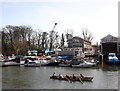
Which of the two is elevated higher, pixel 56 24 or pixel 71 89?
pixel 56 24

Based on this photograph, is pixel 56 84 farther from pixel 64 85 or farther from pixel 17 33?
pixel 17 33

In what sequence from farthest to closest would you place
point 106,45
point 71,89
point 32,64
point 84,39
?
point 84,39, point 106,45, point 32,64, point 71,89

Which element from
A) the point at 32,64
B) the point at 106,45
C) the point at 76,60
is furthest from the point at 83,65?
the point at 106,45

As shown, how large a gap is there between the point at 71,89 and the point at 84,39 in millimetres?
63206

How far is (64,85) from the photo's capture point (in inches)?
950

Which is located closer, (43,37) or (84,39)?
(43,37)

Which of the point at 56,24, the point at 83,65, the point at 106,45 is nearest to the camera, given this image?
the point at 83,65

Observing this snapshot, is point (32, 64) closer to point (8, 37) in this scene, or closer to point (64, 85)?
point (64, 85)

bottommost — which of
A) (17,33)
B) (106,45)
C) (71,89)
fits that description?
(71,89)

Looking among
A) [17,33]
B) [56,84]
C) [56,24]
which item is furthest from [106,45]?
[56,84]

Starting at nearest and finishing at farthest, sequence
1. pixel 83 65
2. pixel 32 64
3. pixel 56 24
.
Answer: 1. pixel 83 65
2. pixel 32 64
3. pixel 56 24

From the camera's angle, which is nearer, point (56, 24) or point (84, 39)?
point (56, 24)

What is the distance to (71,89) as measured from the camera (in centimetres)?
2191

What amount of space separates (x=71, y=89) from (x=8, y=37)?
55.9 m
